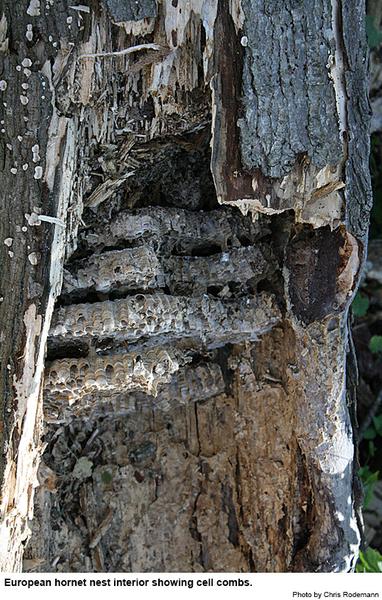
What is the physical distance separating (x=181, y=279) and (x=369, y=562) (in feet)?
3.03

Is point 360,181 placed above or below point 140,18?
below

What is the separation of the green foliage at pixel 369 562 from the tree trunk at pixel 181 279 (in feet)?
1.28

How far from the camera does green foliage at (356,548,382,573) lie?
A: 162cm

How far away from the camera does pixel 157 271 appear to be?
1154 millimetres

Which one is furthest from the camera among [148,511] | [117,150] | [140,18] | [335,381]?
[148,511]

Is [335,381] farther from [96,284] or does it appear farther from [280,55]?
[280,55]

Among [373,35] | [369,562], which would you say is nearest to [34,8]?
[373,35]

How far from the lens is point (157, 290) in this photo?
46.6 inches

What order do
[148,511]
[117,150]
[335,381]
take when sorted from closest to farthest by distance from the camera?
[117,150] < [335,381] < [148,511]

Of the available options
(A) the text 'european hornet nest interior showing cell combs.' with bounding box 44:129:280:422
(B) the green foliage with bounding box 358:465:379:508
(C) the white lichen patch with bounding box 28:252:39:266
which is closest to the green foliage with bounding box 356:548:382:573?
(B) the green foliage with bounding box 358:465:379:508

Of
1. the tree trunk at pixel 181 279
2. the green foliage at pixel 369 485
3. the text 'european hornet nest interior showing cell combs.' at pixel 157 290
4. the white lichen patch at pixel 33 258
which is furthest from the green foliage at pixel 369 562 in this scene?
the white lichen patch at pixel 33 258

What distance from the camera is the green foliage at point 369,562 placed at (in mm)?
1618
